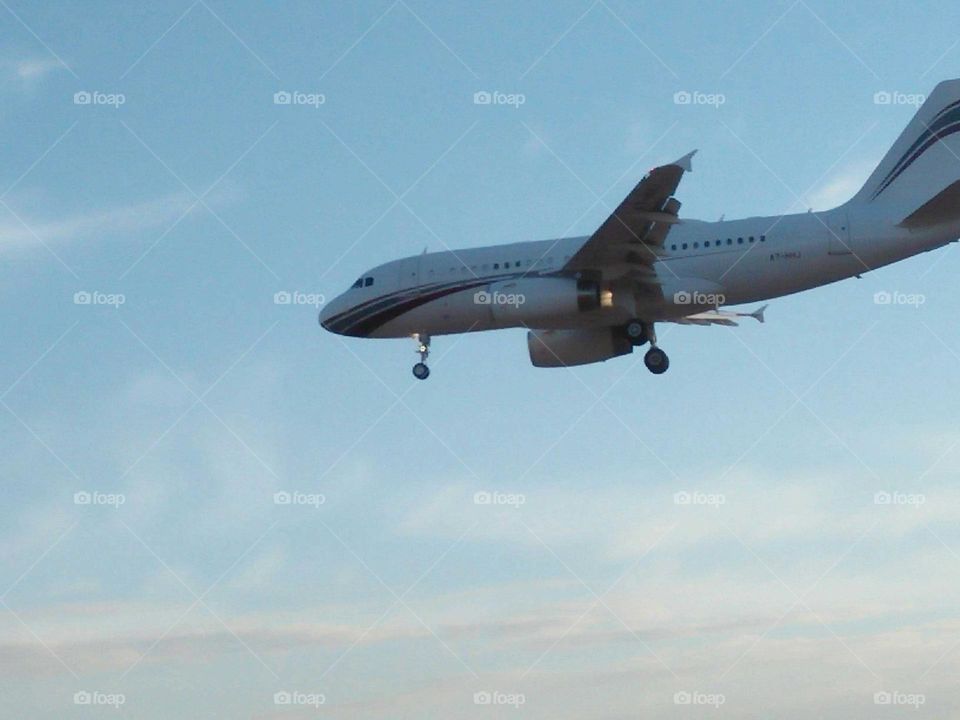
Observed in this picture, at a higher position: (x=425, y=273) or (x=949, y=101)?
(x=949, y=101)

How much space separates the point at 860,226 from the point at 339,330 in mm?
14112

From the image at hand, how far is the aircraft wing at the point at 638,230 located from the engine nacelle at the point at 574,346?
2699 millimetres

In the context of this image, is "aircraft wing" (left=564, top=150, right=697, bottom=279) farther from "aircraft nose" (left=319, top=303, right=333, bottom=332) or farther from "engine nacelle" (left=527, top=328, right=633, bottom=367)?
"aircraft nose" (left=319, top=303, right=333, bottom=332)

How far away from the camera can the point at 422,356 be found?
156 feet

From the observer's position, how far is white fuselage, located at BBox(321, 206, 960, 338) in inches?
1769

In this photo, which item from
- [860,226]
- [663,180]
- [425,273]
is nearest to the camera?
[663,180]

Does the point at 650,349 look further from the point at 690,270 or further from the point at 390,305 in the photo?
the point at 390,305

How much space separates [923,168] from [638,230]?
27.6 ft

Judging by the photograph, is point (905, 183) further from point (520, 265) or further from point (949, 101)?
point (520, 265)

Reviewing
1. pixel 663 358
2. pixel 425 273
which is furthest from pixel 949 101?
pixel 425 273

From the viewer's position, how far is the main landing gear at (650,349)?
46.6 metres

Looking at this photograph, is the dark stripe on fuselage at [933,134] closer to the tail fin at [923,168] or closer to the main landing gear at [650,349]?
the tail fin at [923,168]

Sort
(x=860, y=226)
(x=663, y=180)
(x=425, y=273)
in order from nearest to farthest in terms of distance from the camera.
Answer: (x=663, y=180) < (x=860, y=226) < (x=425, y=273)

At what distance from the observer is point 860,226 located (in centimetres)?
4512
